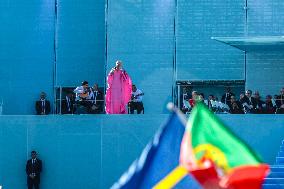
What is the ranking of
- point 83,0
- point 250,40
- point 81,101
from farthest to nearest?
1. point 83,0
2. point 250,40
3. point 81,101

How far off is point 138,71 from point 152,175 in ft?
66.0

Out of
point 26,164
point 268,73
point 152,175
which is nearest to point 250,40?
point 268,73

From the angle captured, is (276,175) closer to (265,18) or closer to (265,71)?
(265,71)

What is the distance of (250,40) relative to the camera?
25609 millimetres

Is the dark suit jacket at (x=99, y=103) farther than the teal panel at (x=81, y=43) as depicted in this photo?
No

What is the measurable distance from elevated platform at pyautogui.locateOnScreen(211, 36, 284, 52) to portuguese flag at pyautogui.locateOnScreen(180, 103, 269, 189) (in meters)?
16.9

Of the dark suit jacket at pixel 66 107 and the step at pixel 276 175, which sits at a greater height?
the dark suit jacket at pixel 66 107

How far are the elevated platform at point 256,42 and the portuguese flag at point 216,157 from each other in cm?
1688

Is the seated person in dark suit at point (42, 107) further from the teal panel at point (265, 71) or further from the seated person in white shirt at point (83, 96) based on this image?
the teal panel at point (265, 71)

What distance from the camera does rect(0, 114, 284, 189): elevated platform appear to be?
22578mm

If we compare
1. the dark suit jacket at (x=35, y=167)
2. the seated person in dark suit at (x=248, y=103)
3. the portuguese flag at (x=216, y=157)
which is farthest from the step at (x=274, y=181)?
the portuguese flag at (x=216, y=157)

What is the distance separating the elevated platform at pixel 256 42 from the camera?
83.3 ft

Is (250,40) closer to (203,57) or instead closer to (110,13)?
(203,57)

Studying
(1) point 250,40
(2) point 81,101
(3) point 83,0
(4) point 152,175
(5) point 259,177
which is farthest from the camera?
(3) point 83,0
